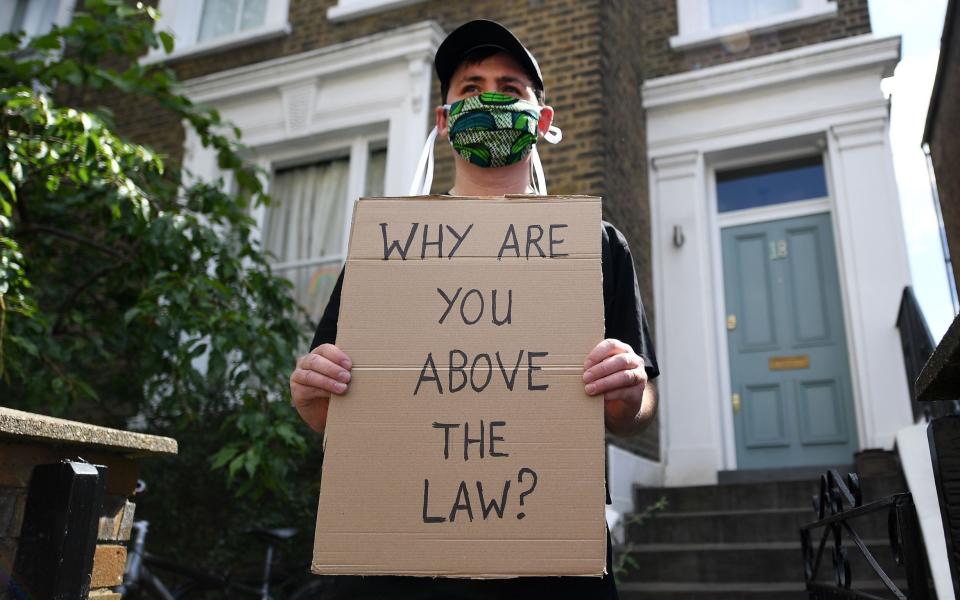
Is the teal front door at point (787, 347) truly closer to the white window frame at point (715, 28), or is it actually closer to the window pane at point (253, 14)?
the white window frame at point (715, 28)

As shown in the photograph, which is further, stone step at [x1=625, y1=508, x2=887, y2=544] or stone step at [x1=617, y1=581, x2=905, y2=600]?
stone step at [x1=625, y1=508, x2=887, y2=544]

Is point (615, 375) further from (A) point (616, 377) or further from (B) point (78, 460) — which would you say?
(B) point (78, 460)

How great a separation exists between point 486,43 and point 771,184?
5941 mm

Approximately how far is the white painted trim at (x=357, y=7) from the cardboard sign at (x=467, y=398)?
652cm

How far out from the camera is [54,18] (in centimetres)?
1020

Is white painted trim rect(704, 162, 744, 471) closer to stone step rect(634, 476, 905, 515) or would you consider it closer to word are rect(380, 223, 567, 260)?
stone step rect(634, 476, 905, 515)

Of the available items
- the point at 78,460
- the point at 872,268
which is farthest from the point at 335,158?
the point at 78,460

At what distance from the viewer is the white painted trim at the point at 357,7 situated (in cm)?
→ 763

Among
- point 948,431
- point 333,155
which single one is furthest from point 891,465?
point 333,155

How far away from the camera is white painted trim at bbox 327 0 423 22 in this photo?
300 inches

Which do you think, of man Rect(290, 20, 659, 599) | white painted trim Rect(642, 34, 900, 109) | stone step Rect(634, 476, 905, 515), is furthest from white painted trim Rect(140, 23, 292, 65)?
man Rect(290, 20, 659, 599)

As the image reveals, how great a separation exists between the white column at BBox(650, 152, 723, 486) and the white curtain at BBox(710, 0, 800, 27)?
61.6 inches

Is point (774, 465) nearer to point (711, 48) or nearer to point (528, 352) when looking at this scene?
point (711, 48)

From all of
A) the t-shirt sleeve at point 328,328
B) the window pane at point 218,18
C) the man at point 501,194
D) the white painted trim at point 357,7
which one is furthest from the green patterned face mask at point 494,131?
the window pane at point 218,18
